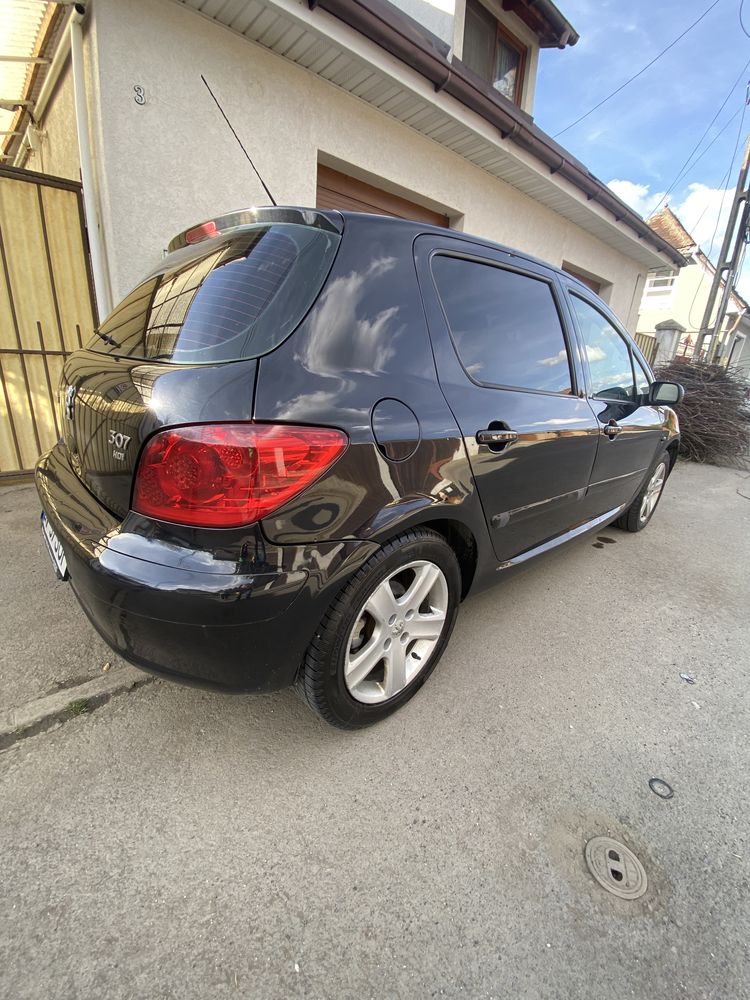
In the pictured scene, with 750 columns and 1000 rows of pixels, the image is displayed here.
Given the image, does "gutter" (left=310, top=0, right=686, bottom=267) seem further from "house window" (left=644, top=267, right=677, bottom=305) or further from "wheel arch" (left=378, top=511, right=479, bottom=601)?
"house window" (left=644, top=267, right=677, bottom=305)

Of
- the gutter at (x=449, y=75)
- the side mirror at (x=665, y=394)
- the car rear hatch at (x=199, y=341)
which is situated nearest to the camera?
the car rear hatch at (x=199, y=341)

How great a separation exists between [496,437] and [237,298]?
105 cm

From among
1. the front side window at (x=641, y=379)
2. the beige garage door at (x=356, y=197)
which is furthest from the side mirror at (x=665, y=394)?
the beige garage door at (x=356, y=197)

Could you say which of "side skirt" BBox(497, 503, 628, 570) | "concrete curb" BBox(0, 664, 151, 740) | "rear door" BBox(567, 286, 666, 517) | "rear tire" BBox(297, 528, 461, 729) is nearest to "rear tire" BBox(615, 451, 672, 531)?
"rear door" BBox(567, 286, 666, 517)

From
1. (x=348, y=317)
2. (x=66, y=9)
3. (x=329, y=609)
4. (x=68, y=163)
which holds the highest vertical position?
(x=66, y=9)

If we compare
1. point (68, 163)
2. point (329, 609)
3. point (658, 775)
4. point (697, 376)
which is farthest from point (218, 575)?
point (697, 376)

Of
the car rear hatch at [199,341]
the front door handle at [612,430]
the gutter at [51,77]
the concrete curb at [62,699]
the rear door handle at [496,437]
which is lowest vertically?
the concrete curb at [62,699]

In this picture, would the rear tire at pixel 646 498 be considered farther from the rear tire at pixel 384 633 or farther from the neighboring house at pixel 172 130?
the neighboring house at pixel 172 130

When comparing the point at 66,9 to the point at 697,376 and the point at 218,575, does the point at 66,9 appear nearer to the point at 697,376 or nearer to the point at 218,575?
the point at 218,575

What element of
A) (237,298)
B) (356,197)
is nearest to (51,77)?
(356,197)

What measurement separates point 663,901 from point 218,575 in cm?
155

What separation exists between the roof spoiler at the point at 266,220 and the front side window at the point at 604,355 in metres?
1.63

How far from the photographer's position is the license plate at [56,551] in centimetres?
159

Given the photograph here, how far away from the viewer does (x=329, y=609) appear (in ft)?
4.67
